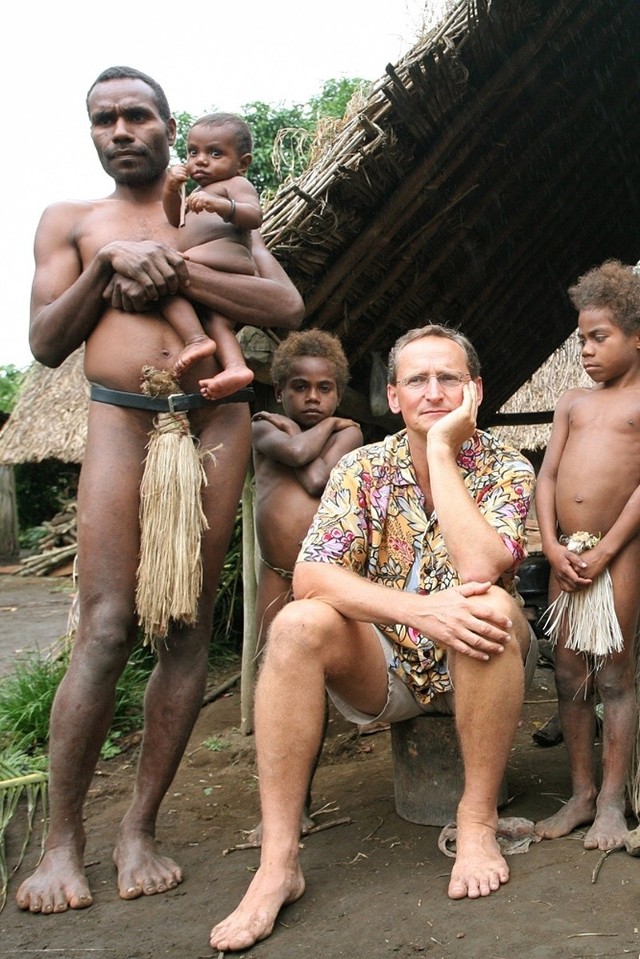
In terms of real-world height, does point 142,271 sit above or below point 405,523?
above

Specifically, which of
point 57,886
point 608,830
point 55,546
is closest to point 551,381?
point 608,830

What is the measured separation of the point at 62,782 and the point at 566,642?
1478 mm

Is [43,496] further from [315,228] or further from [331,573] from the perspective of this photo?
[331,573]

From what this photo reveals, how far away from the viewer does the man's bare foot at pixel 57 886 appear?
8.26ft

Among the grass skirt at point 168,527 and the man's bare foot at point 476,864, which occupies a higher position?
the grass skirt at point 168,527

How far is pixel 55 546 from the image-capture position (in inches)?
583

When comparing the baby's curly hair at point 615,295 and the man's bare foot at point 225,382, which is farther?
the baby's curly hair at point 615,295

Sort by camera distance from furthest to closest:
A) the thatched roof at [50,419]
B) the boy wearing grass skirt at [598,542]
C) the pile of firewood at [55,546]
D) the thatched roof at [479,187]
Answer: the thatched roof at [50,419] → the pile of firewood at [55,546] → the thatched roof at [479,187] → the boy wearing grass skirt at [598,542]

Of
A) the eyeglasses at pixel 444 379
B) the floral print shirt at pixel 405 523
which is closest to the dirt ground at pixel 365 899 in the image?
the floral print shirt at pixel 405 523

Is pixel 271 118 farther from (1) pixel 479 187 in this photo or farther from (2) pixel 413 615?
(2) pixel 413 615

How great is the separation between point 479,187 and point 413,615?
283 centimetres

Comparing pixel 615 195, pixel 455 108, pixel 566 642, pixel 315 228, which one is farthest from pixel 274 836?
pixel 615 195

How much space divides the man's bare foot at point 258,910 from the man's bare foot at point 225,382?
1.27 meters

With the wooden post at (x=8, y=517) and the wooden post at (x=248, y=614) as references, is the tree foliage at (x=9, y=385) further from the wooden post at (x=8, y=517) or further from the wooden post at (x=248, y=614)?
the wooden post at (x=248, y=614)
